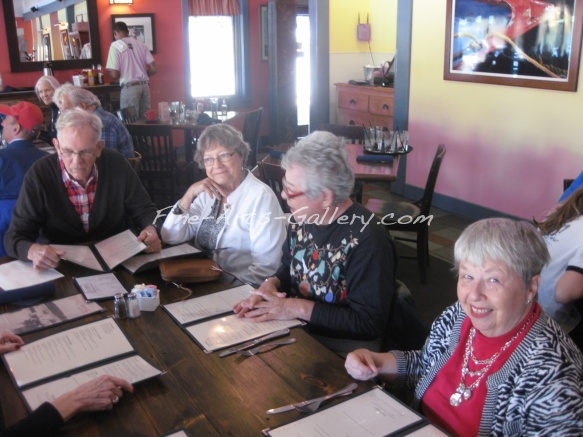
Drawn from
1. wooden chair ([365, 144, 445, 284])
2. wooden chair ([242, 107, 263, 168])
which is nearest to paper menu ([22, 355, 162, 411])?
wooden chair ([365, 144, 445, 284])

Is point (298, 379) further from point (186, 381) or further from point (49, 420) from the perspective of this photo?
point (49, 420)

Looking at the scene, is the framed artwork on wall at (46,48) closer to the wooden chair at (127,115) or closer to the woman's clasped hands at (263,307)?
the wooden chair at (127,115)

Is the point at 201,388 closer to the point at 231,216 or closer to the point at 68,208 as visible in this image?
the point at 231,216

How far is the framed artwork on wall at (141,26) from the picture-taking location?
24.4ft

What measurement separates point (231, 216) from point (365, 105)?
5.19m

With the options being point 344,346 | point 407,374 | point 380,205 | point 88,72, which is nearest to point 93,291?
point 344,346

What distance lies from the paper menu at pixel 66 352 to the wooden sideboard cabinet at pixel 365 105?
17.6 ft

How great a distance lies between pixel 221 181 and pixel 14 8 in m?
5.59

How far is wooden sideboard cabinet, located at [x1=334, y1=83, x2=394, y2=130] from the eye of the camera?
6.88 meters

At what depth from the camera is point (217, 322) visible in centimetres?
174

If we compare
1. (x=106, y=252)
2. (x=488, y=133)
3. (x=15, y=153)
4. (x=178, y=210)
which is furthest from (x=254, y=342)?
(x=488, y=133)

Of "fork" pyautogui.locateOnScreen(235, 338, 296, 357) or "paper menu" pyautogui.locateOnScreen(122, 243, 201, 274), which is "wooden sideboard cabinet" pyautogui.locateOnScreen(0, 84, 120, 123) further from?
"fork" pyautogui.locateOnScreen(235, 338, 296, 357)

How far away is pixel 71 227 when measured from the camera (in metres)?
2.55

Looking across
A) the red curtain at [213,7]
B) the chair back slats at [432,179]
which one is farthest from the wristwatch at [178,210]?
the red curtain at [213,7]
